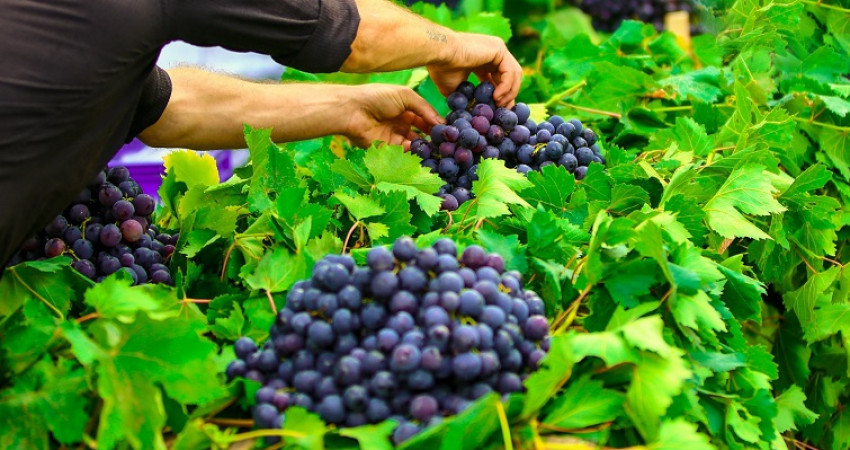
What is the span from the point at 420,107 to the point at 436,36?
0.51 ft

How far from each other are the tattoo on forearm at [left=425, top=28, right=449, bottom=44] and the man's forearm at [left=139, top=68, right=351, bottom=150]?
225 millimetres

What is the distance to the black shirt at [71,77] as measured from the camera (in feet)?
2.84

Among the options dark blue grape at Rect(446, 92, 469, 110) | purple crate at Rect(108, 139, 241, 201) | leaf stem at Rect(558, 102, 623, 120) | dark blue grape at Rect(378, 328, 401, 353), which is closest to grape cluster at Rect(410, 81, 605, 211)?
dark blue grape at Rect(446, 92, 469, 110)

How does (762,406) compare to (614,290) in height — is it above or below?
below

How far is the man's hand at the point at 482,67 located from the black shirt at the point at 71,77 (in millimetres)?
459

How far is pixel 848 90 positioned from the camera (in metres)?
1.64

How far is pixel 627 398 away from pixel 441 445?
196 mm

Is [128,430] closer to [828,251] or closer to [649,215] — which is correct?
[649,215]

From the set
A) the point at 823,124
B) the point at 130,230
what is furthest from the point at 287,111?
the point at 823,124

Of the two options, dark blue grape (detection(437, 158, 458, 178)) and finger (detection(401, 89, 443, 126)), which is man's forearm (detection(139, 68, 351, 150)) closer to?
finger (detection(401, 89, 443, 126))

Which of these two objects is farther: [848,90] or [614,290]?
[848,90]

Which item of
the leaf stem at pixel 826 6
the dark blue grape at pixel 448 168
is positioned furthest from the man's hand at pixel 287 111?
the leaf stem at pixel 826 6

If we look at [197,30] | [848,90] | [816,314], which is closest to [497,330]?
[197,30]

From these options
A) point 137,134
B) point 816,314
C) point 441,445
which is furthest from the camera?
point 816,314
